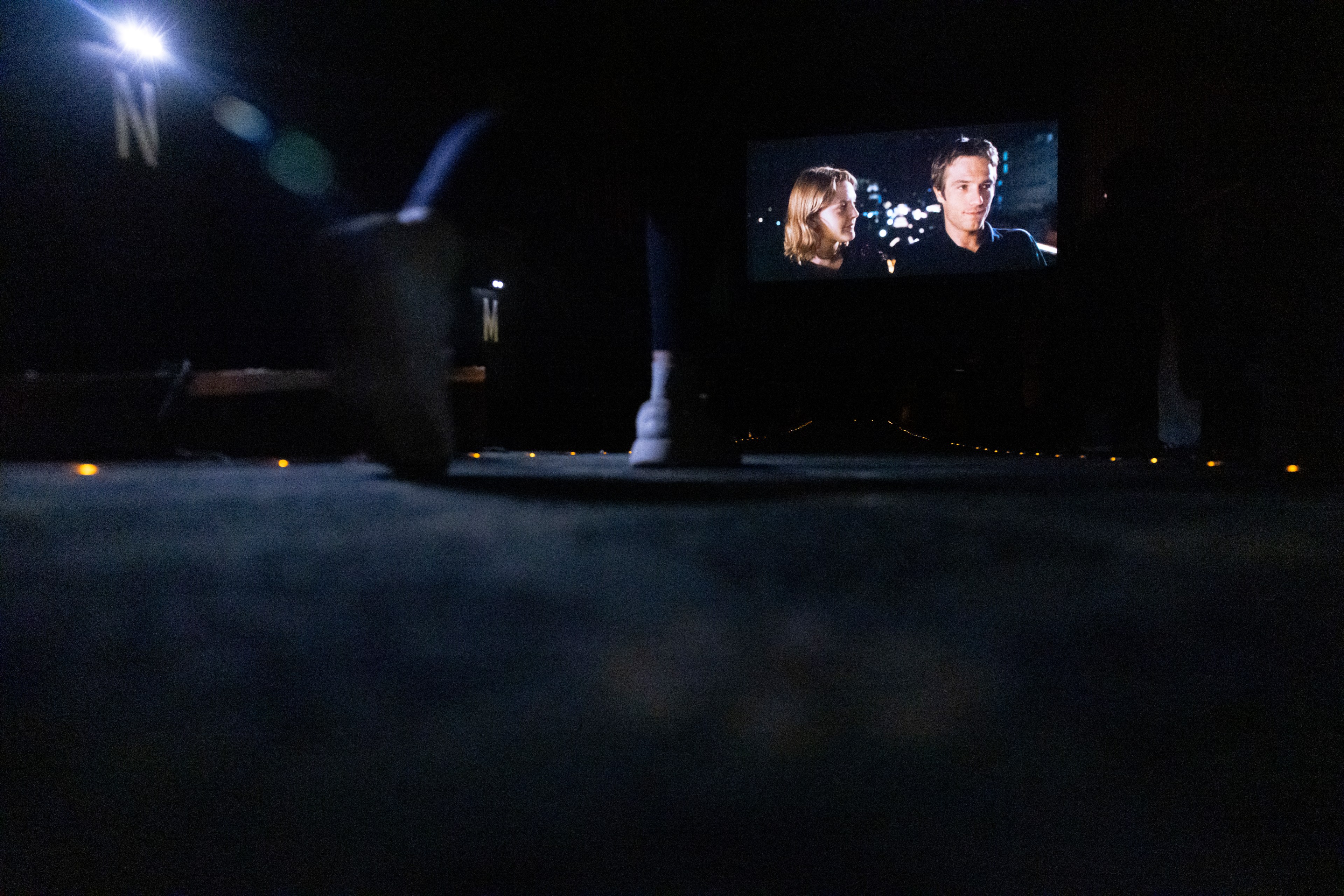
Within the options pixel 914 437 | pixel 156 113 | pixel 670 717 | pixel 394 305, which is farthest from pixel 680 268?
pixel 914 437

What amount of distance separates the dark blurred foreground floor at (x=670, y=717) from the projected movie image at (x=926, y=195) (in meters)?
4.23

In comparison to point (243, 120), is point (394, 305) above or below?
below

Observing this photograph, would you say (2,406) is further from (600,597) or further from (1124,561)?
(1124,561)

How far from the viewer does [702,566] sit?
64cm

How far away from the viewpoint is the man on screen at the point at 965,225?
15.3ft

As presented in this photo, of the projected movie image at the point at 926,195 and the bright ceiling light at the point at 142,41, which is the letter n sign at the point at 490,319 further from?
the bright ceiling light at the point at 142,41

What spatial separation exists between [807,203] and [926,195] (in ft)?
2.18

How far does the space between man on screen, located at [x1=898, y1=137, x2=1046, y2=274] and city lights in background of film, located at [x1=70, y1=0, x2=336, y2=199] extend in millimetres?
3285

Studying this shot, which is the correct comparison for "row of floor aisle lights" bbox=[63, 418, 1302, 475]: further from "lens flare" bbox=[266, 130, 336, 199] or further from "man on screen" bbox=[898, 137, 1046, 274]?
"man on screen" bbox=[898, 137, 1046, 274]

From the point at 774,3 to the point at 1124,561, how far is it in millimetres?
2459

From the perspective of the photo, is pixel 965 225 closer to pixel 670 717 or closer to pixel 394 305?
pixel 394 305

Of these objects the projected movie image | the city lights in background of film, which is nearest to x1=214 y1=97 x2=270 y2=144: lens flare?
the city lights in background of film

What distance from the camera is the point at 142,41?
233 cm

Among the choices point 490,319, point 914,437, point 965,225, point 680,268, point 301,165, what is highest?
point 965,225
